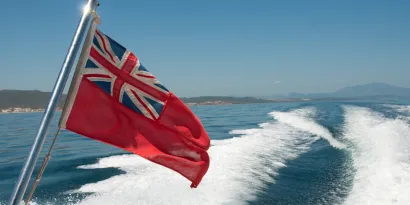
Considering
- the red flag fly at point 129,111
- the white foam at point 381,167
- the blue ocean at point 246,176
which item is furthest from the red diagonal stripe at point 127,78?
the white foam at point 381,167

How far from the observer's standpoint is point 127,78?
3709mm

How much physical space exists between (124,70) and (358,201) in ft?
25.3

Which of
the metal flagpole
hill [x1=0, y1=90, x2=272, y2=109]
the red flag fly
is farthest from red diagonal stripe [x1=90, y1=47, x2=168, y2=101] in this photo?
hill [x1=0, y1=90, x2=272, y2=109]

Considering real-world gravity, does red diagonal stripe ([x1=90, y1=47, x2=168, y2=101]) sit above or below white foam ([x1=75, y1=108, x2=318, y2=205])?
above

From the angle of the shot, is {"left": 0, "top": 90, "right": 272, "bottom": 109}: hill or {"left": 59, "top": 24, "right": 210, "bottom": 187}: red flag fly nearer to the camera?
{"left": 59, "top": 24, "right": 210, "bottom": 187}: red flag fly

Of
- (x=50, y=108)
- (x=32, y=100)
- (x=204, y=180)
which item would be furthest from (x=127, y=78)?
(x=32, y=100)

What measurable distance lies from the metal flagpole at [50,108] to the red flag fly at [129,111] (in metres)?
0.40

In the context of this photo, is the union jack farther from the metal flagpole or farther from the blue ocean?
the blue ocean

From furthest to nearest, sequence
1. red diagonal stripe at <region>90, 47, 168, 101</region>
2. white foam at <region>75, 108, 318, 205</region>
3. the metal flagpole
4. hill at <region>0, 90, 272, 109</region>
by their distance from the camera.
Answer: hill at <region>0, 90, 272, 109</region> → white foam at <region>75, 108, 318, 205</region> → red diagonal stripe at <region>90, 47, 168, 101</region> → the metal flagpole

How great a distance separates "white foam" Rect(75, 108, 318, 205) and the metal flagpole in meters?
5.77

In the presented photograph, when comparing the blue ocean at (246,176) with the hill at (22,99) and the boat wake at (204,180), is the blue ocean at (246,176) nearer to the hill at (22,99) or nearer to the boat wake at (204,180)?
the boat wake at (204,180)

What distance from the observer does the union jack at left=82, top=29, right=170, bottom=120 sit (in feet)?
11.4

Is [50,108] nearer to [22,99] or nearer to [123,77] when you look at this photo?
[123,77]

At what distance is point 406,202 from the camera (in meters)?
7.69
